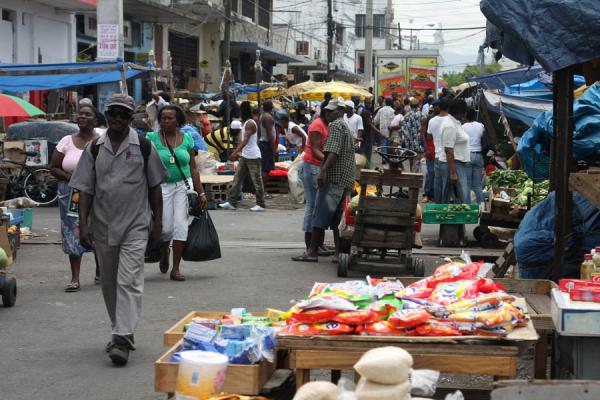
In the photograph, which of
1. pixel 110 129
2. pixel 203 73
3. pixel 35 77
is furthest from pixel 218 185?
pixel 203 73

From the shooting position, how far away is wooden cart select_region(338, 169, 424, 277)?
35.4 feet

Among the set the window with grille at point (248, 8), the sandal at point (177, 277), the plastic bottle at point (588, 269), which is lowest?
the sandal at point (177, 277)

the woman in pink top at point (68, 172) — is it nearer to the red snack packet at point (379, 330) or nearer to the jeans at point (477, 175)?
the red snack packet at point (379, 330)

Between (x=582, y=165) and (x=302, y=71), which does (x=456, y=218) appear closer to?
(x=582, y=165)

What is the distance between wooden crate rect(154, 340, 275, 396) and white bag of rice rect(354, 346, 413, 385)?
0.68 m

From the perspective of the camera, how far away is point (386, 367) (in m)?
4.07

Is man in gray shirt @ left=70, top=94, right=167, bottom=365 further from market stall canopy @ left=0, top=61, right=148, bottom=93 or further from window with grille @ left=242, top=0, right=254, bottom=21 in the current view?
window with grille @ left=242, top=0, right=254, bottom=21

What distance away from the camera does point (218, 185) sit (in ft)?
61.2

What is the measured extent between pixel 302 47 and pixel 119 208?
57.4 m

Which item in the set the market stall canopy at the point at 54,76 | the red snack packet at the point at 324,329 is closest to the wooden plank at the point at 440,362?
the red snack packet at the point at 324,329

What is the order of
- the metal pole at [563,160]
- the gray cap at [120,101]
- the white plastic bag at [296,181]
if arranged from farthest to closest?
the white plastic bag at [296,181], the gray cap at [120,101], the metal pole at [563,160]

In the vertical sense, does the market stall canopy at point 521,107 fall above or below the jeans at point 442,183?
above

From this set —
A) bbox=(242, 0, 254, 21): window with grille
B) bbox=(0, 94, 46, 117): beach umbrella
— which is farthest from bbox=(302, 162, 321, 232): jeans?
bbox=(242, 0, 254, 21): window with grille

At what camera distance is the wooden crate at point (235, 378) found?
4.63 meters
